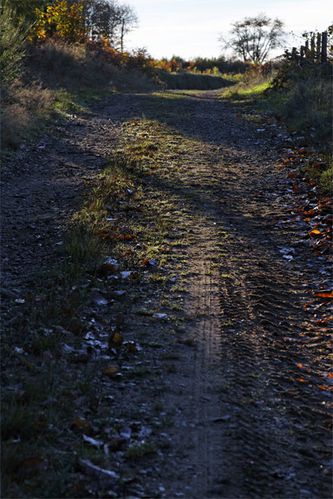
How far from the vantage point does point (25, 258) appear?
5930 mm

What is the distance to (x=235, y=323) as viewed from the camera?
4.91m

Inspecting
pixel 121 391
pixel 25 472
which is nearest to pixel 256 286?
pixel 121 391

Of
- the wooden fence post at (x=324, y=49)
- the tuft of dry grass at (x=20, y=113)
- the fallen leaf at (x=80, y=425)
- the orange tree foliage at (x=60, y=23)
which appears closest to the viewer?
the fallen leaf at (x=80, y=425)

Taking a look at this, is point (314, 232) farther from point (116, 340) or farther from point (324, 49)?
point (324, 49)

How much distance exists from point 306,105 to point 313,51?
18.2 feet

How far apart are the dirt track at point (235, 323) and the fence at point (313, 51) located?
872 centimetres

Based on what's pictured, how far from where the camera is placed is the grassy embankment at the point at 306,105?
9.68m

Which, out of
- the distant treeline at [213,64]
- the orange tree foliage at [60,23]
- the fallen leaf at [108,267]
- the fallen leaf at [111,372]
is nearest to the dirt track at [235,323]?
the fallen leaf at [111,372]

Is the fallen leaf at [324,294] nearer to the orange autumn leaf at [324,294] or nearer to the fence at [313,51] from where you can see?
the orange autumn leaf at [324,294]

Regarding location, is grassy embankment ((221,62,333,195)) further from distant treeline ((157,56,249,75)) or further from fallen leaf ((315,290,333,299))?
distant treeline ((157,56,249,75))

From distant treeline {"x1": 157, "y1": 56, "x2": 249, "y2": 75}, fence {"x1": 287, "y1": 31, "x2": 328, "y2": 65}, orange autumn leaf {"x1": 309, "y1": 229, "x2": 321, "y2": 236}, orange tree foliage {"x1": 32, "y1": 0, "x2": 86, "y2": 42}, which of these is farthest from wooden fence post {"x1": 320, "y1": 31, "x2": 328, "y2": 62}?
distant treeline {"x1": 157, "y1": 56, "x2": 249, "y2": 75}

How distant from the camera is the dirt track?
3.31 metres

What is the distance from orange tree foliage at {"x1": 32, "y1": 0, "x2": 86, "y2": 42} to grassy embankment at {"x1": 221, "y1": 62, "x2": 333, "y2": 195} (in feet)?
26.7

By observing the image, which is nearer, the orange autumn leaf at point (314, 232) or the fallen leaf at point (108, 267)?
the fallen leaf at point (108, 267)
